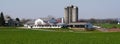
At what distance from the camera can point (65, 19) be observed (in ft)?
370

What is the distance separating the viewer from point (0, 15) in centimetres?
9900

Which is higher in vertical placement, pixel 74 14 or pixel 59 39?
pixel 74 14

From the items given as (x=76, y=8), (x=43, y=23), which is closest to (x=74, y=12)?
(x=76, y=8)

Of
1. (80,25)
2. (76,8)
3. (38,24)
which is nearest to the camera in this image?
(80,25)

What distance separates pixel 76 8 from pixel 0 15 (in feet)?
91.1

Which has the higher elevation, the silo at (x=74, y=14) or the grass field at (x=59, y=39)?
the silo at (x=74, y=14)

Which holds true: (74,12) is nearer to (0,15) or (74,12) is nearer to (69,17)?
(69,17)

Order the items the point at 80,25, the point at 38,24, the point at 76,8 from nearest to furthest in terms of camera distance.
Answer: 1. the point at 80,25
2. the point at 38,24
3. the point at 76,8

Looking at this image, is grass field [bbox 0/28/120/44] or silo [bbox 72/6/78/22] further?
silo [bbox 72/6/78/22]

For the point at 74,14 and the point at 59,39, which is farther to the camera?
the point at 74,14

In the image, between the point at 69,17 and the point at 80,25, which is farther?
the point at 69,17

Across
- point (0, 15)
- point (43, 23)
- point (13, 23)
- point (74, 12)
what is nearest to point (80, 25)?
point (43, 23)

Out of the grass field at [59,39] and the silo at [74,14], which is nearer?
the grass field at [59,39]

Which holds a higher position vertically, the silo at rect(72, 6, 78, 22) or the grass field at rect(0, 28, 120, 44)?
the silo at rect(72, 6, 78, 22)
